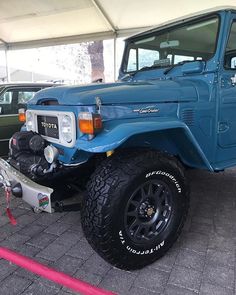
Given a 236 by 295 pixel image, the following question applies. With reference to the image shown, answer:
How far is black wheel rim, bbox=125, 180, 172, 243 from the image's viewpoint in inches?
93.0

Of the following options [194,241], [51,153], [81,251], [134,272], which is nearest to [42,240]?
[81,251]

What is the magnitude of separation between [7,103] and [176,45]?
3.40 m

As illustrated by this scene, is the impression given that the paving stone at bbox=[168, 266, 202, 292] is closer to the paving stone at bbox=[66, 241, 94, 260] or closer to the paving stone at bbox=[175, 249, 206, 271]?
the paving stone at bbox=[175, 249, 206, 271]

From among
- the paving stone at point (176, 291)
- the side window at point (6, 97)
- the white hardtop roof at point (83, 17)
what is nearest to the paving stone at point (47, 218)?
the paving stone at point (176, 291)

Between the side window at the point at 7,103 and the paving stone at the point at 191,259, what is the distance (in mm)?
4059

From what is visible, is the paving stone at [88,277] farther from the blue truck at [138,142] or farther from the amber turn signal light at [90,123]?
the amber turn signal light at [90,123]

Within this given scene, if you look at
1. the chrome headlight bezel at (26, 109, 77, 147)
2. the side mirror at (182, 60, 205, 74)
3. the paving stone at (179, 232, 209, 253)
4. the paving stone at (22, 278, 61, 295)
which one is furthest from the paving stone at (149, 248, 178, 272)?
the side mirror at (182, 60, 205, 74)

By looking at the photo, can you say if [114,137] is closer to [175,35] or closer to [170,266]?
[170,266]

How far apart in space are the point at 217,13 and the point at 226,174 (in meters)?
2.61

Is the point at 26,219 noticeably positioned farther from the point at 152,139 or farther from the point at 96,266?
the point at 152,139

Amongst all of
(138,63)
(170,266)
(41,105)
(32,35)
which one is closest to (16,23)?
(32,35)

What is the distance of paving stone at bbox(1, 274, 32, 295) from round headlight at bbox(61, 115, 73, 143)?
1.08m

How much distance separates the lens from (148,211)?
2438mm

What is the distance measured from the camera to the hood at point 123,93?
236 cm
